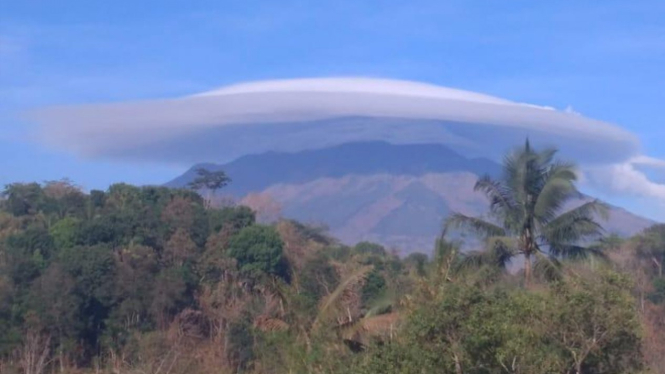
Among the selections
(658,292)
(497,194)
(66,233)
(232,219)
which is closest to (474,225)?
(497,194)

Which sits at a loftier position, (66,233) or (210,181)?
(66,233)

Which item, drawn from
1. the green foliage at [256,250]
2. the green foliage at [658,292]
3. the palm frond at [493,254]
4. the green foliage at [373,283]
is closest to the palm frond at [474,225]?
the palm frond at [493,254]

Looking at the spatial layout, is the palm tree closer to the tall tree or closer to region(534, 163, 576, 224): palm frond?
region(534, 163, 576, 224): palm frond

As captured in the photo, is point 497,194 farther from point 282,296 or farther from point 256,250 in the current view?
point 256,250

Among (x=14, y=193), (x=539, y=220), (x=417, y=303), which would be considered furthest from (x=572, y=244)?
(x=14, y=193)

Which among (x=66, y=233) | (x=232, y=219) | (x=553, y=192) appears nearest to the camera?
(x=553, y=192)

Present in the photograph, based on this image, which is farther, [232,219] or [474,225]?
[232,219]

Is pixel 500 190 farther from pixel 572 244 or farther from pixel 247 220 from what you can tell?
pixel 247 220
